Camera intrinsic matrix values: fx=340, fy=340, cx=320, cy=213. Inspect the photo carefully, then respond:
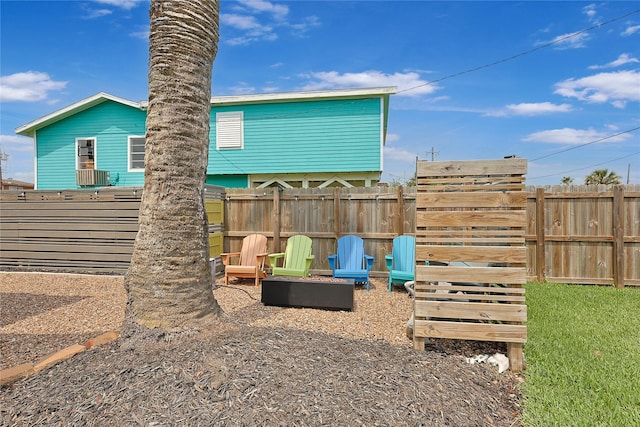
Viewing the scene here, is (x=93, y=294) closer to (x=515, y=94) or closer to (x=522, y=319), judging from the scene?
(x=522, y=319)

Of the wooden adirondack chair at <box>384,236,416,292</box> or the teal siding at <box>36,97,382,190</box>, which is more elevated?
the teal siding at <box>36,97,382,190</box>

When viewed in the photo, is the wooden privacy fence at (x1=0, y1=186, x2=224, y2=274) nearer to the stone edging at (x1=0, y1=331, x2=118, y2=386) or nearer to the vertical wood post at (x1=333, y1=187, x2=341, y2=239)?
the vertical wood post at (x1=333, y1=187, x2=341, y2=239)

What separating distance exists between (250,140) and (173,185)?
27.5 ft

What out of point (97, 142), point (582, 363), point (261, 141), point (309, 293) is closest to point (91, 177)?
point (97, 142)

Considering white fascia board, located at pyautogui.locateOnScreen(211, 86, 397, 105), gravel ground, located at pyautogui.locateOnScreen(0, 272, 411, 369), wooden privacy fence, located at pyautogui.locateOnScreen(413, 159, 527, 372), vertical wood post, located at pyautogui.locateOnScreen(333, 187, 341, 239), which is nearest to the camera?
wooden privacy fence, located at pyautogui.locateOnScreen(413, 159, 527, 372)

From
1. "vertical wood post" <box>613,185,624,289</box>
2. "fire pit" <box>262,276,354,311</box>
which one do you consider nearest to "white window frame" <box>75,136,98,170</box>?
"fire pit" <box>262,276,354,311</box>

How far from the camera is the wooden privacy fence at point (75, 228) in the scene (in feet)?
22.7

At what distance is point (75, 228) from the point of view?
721 cm

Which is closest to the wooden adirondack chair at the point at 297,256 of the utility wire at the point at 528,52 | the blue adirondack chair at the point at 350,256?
the blue adirondack chair at the point at 350,256

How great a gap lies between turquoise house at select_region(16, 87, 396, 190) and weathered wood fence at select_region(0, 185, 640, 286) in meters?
3.62

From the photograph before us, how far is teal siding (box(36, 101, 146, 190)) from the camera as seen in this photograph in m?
11.3

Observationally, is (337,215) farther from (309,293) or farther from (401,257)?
(309,293)

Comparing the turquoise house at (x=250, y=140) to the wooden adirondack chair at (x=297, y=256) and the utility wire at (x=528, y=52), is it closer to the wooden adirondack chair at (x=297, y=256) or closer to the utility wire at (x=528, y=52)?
the utility wire at (x=528, y=52)

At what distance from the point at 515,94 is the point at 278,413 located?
1126 centimetres
